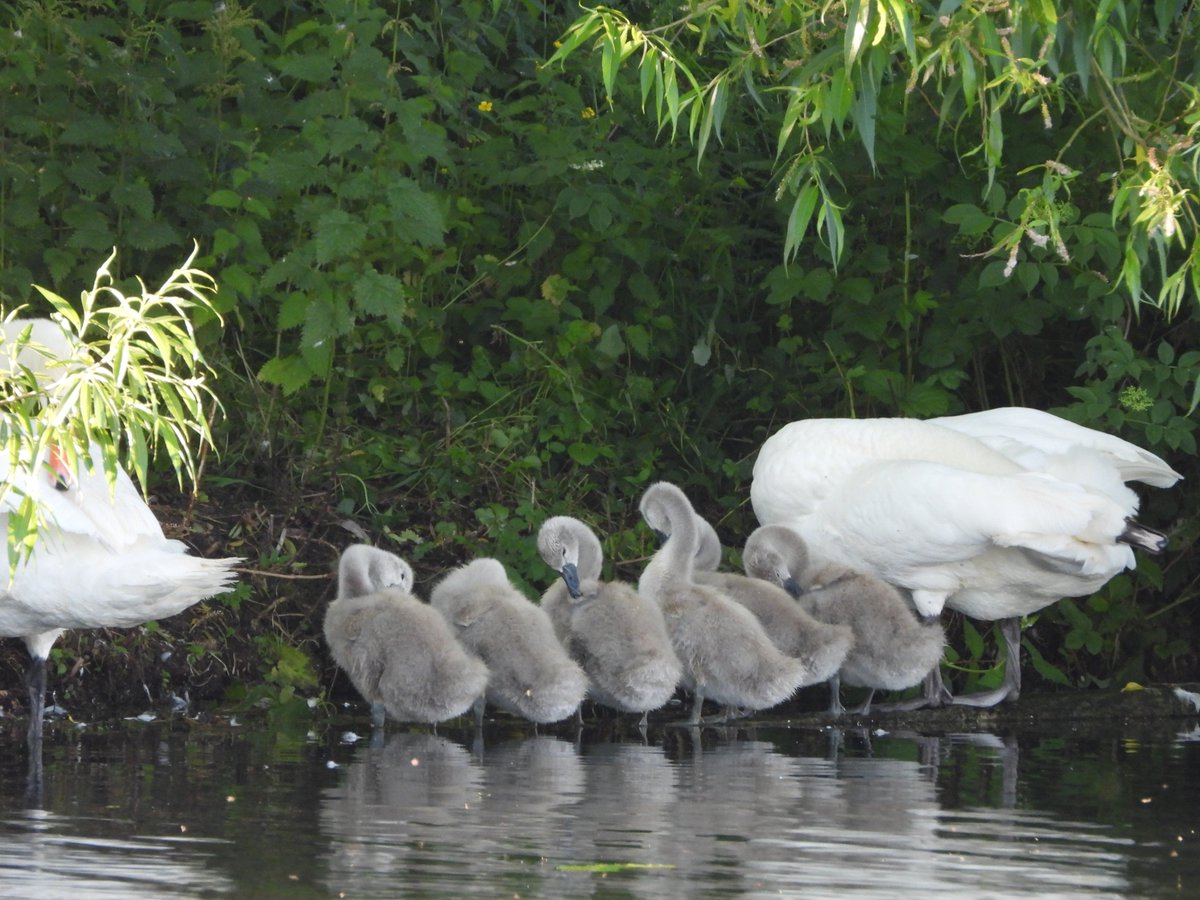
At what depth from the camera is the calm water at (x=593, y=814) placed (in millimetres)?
4473

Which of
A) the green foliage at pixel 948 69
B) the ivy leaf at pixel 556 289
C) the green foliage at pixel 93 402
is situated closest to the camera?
the green foliage at pixel 93 402

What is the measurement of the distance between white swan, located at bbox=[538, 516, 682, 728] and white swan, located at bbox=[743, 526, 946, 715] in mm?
705

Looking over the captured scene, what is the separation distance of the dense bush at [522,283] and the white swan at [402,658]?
117cm

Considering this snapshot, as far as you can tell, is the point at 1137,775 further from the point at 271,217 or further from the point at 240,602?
the point at 271,217

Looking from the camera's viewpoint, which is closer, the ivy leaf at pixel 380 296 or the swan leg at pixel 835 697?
the swan leg at pixel 835 697

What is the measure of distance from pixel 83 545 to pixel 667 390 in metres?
4.45

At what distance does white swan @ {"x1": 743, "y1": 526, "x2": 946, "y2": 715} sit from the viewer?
296 inches

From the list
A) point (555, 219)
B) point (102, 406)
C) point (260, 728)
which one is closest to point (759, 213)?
point (555, 219)

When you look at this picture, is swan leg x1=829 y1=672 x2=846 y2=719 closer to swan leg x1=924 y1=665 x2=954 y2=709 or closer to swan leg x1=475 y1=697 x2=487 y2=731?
swan leg x1=924 y1=665 x2=954 y2=709

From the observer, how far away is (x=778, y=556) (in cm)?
773

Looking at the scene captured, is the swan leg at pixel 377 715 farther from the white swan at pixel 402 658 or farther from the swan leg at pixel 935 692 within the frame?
the swan leg at pixel 935 692

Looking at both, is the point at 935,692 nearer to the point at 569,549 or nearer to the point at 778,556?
the point at 778,556

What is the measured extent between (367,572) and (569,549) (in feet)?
2.47

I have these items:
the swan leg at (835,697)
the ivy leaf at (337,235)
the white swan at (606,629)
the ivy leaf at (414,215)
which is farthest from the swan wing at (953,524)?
the ivy leaf at (337,235)
